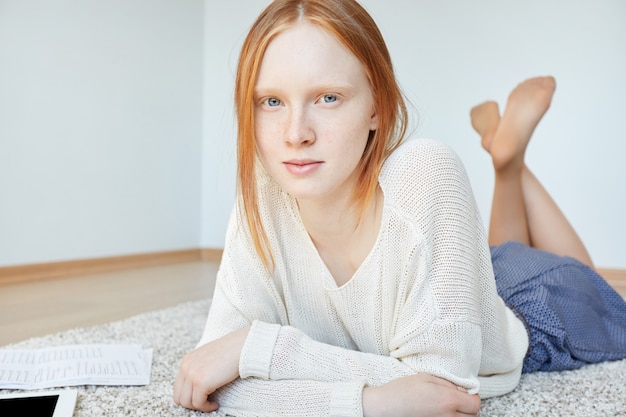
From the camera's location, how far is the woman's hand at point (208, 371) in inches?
35.2

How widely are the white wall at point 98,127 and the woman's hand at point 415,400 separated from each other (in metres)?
2.01

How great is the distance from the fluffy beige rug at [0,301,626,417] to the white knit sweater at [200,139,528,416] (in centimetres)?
12

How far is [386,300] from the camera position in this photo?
35.5 inches

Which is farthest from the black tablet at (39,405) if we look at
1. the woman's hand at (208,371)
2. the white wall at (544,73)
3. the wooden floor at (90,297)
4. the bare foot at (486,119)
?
the white wall at (544,73)

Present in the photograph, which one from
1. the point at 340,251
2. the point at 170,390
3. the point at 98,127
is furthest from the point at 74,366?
the point at 98,127

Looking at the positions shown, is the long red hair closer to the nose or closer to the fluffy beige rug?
the nose

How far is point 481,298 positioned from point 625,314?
681 mm

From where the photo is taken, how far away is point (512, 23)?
2760 millimetres

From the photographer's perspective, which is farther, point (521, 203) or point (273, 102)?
point (521, 203)

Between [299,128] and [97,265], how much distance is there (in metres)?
2.29

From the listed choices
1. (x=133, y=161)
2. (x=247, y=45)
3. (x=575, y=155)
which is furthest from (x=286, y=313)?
(x=133, y=161)

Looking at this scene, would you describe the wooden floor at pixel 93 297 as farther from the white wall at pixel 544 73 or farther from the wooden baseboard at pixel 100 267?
the white wall at pixel 544 73

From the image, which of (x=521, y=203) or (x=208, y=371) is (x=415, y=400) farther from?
(x=521, y=203)

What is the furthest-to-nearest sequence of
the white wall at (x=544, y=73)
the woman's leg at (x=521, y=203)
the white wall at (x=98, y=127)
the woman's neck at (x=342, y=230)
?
the white wall at (x=544, y=73)
the white wall at (x=98, y=127)
the woman's leg at (x=521, y=203)
the woman's neck at (x=342, y=230)
